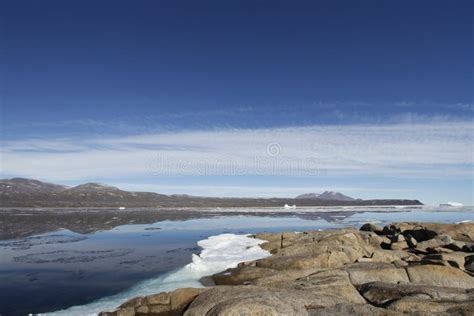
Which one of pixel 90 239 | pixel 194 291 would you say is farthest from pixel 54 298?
pixel 90 239

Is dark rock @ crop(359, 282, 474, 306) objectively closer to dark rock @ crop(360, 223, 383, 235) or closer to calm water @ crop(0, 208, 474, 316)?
calm water @ crop(0, 208, 474, 316)

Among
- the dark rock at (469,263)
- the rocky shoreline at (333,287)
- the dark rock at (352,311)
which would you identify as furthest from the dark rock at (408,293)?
the dark rock at (469,263)

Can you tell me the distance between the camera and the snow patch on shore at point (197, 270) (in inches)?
597

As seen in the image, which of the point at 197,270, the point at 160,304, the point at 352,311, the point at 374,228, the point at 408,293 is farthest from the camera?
the point at 374,228

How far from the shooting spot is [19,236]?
118 feet

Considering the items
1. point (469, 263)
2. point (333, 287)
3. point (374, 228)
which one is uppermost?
point (374, 228)

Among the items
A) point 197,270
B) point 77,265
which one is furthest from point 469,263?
point 77,265

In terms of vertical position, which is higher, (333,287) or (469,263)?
(469,263)

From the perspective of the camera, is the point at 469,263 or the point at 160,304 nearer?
the point at 160,304

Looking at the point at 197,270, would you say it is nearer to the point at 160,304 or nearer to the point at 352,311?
the point at 160,304

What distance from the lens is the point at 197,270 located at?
20.9m

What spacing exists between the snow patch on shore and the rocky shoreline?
3.72 feet

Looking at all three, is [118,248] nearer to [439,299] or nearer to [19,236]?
[19,236]

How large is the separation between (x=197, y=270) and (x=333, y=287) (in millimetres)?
8507
